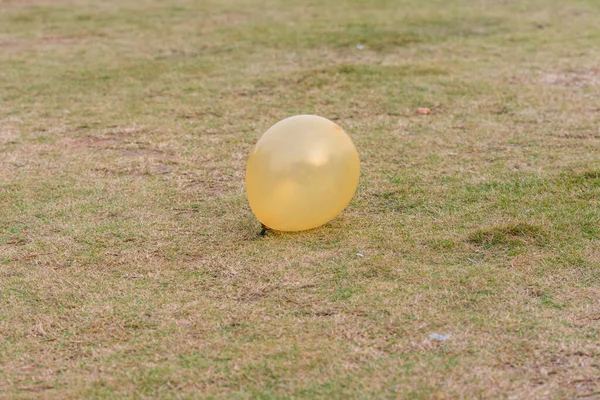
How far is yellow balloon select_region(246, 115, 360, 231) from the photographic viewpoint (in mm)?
3396

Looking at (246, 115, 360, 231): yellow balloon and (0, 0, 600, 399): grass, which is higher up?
(246, 115, 360, 231): yellow balloon

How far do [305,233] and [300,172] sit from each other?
0.39m

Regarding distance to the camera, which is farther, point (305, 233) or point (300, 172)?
point (305, 233)

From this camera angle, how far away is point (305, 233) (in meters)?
3.66

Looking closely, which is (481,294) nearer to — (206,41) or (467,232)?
(467,232)

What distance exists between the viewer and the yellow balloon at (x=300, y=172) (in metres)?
3.40

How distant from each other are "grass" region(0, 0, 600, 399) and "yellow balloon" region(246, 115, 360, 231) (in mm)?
166

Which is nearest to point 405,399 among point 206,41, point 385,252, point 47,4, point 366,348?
point 366,348

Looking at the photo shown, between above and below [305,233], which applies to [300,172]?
above

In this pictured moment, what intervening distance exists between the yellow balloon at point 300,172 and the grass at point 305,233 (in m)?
0.17

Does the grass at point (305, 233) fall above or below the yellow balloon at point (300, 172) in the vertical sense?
below

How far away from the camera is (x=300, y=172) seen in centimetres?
338

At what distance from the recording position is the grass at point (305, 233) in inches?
103

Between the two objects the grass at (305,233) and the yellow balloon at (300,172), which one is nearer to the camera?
the grass at (305,233)
